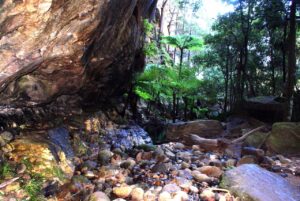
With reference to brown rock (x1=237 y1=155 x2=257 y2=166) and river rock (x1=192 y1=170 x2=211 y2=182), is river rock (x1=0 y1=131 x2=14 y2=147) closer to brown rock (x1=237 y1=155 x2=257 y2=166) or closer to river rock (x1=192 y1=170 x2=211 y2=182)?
river rock (x1=192 y1=170 x2=211 y2=182)

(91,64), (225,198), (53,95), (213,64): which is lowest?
(225,198)

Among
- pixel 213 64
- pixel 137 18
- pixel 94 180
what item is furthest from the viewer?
pixel 213 64

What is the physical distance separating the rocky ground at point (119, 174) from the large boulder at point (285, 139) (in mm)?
502

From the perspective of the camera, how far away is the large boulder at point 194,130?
809cm

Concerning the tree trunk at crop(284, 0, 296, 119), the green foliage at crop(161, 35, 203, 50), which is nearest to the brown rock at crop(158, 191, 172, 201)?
the tree trunk at crop(284, 0, 296, 119)

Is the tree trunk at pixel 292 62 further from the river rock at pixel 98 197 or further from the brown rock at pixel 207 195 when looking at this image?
the river rock at pixel 98 197

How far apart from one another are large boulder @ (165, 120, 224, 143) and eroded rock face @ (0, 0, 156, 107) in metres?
3.10

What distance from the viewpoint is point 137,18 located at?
21.5ft

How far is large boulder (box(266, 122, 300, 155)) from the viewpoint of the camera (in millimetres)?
5969

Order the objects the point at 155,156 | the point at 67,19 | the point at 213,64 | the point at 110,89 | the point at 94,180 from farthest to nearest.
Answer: the point at 213,64, the point at 110,89, the point at 155,156, the point at 94,180, the point at 67,19

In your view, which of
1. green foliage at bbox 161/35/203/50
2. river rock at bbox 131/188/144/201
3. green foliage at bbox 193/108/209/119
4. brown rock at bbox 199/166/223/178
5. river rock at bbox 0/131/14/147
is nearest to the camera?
river rock at bbox 131/188/144/201

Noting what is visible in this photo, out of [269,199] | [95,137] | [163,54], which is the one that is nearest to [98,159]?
[95,137]

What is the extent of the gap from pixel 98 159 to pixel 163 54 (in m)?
8.63

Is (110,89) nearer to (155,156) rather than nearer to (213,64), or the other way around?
(155,156)
